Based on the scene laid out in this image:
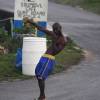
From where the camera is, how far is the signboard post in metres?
21.4

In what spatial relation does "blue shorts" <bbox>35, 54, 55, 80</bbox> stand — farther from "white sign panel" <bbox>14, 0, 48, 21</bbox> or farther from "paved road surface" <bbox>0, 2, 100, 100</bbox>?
"white sign panel" <bbox>14, 0, 48, 21</bbox>

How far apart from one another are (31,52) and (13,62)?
1369mm

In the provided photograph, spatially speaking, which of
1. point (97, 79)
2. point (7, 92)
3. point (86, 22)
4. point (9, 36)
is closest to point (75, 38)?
point (9, 36)

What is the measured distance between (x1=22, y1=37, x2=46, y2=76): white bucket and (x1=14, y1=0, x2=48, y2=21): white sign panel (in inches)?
151

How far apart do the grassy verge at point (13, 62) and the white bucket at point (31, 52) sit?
0.89 feet

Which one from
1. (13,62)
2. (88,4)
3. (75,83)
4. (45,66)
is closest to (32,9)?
(13,62)

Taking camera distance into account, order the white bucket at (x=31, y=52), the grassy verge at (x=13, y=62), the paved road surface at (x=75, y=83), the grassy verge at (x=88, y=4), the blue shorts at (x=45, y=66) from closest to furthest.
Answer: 1. the blue shorts at (x=45, y=66)
2. the paved road surface at (x=75, y=83)
3. the white bucket at (x=31, y=52)
4. the grassy verge at (x=13, y=62)
5. the grassy verge at (x=88, y=4)

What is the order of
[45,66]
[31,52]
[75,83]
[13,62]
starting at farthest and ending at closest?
[13,62] < [31,52] < [75,83] < [45,66]

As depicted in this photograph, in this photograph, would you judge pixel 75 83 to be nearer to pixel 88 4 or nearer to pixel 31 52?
pixel 31 52

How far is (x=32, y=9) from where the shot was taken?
2141cm

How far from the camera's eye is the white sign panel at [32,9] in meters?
21.4

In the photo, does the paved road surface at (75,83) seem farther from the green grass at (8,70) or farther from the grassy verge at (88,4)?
the grassy verge at (88,4)

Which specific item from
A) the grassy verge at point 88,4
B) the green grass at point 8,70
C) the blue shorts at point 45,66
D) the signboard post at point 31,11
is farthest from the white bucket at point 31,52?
the grassy verge at point 88,4

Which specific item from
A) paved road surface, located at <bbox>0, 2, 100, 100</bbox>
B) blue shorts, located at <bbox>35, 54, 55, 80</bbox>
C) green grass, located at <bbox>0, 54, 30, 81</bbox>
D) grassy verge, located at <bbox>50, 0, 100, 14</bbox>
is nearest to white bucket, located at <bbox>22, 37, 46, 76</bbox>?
green grass, located at <bbox>0, 54, 30, 81</bbox>
